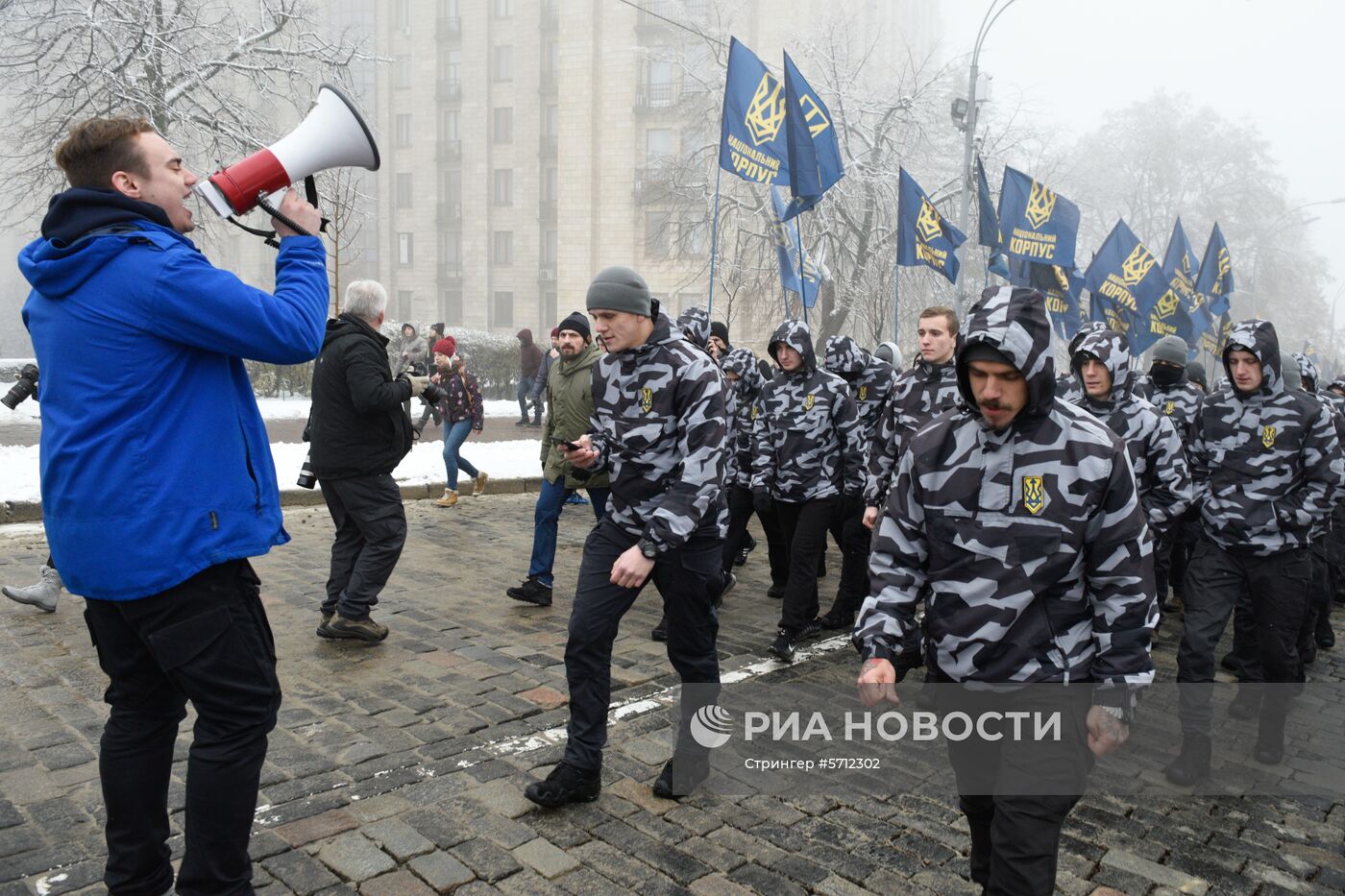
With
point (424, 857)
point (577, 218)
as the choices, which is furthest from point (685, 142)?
point (424, 857)

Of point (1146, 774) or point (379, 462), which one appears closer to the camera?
point (1146, 774)

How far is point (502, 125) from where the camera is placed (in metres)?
53.9

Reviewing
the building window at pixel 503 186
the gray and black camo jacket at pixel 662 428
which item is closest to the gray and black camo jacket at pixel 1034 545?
Result: the gray and black camo jacket at pixel 662 428

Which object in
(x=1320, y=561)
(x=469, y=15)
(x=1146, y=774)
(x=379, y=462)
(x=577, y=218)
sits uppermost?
(x=469, y=15)

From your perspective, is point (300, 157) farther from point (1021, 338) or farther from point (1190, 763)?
point (1190, 763)

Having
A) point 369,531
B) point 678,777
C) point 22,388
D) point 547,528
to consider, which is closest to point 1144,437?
point 678,777

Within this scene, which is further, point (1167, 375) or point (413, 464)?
point (413, 464)

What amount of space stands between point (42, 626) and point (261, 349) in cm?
444

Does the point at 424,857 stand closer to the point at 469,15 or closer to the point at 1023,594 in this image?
the point at 1023,594

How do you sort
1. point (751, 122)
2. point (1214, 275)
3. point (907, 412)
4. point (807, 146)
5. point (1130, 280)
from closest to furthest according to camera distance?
point (907, 412)
point (751, 122)
point (807, 146)
point (1130, 280)
point (1214, 275)

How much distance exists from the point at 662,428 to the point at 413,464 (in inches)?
390

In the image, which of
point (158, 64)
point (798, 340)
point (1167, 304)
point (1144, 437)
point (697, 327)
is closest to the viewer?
point (1144, 437)

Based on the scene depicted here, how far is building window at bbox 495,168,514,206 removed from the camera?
53.8 m

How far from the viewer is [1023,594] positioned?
8.61 feet
